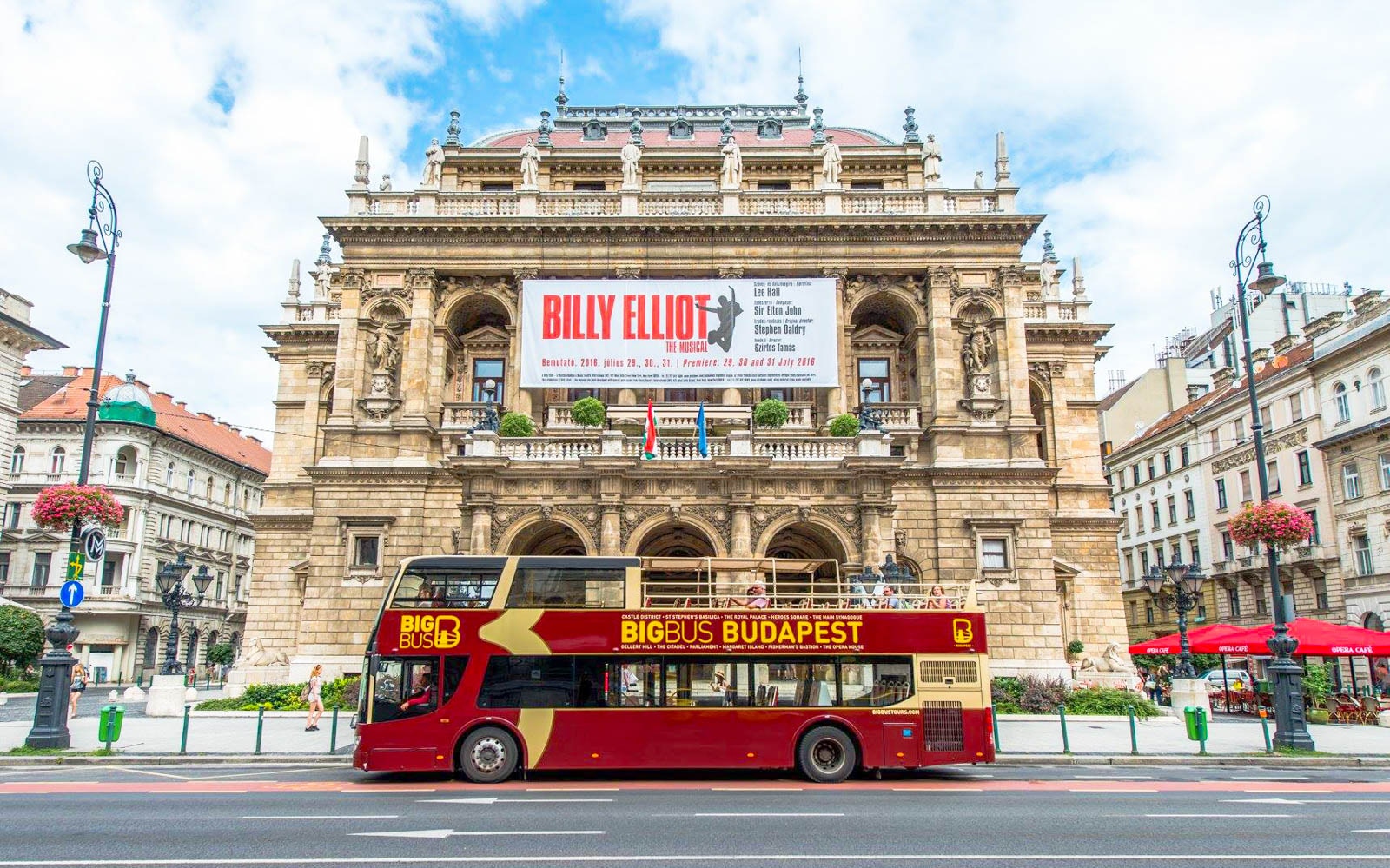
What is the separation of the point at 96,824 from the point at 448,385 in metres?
26.9

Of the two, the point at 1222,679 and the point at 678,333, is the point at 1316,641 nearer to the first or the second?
the point at 1222,679

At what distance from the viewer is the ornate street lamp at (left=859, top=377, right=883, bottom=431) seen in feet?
103

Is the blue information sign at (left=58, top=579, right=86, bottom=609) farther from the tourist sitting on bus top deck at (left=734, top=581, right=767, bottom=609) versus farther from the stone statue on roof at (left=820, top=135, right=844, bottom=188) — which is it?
the stone statue on roof at (left=820, top=135, right=844, bottom=188)

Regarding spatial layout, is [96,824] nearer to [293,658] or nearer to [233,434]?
[293,658]

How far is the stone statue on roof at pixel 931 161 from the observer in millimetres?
38688

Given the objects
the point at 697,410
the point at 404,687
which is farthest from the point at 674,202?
the point at 404,687

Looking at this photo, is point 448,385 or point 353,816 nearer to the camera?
point 353,816

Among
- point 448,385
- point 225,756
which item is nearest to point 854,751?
point 225,756

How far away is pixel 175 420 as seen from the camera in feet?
216

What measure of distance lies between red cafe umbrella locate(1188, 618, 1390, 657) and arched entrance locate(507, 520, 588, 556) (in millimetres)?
20104

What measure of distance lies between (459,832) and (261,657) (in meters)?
27.5

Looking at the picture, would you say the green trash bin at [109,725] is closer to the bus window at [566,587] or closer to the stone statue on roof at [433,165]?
the bus window at [566,587]

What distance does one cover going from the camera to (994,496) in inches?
1310

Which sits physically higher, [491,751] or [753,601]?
[753,601]
